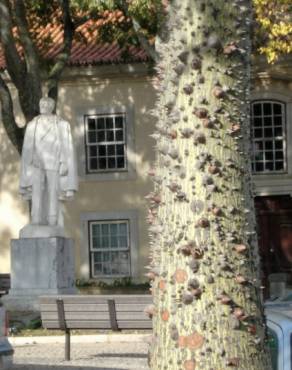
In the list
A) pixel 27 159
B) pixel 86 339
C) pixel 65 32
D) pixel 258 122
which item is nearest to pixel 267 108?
pixel 258 122

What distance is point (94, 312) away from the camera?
13719 millimetres

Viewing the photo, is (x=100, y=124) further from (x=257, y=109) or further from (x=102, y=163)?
(x=257, y=109)

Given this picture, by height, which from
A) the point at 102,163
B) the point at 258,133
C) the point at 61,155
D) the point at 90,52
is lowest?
the point at 61,155

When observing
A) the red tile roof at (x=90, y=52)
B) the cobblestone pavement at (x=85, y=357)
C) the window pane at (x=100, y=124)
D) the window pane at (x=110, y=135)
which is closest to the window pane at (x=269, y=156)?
the red tile roof at (x=90, y=52)

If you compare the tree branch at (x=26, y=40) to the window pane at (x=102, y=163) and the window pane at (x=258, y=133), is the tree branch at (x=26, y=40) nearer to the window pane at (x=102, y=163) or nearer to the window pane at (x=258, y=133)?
the window pane at (x=102, y=163)

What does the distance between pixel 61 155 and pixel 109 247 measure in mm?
11196

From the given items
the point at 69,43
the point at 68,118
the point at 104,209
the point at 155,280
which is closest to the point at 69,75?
the point at 68,118

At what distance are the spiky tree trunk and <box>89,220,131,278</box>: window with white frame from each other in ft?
84.9

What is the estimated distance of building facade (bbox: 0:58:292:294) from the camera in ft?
95.7

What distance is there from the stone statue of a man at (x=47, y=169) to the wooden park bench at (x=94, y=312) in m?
5.18

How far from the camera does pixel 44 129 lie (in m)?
19.2

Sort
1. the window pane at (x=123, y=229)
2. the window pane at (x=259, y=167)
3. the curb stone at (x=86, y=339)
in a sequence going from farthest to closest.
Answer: the window pane at (x=123, y=229) → the window pane at (x=259, y=167) → the curb stone at (x=86, y=339)

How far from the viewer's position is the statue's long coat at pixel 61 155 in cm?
1912

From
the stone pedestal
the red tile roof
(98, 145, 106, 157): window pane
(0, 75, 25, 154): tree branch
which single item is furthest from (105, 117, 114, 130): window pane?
the stone pedestal
